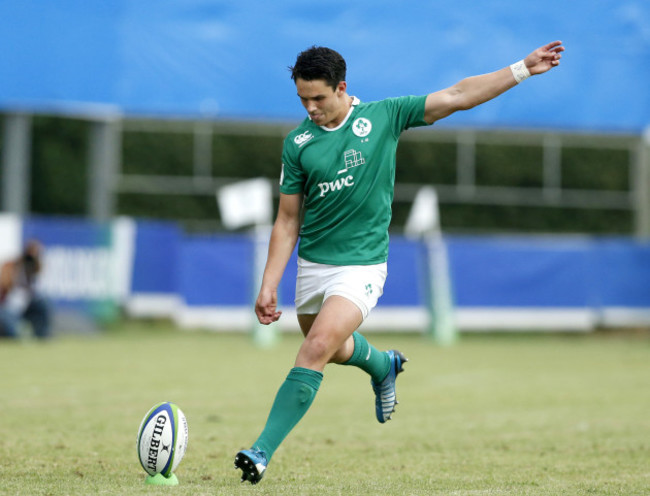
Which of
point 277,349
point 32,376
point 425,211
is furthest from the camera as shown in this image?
point 425,211

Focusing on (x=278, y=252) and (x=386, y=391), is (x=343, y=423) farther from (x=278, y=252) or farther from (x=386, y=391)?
(x=278, y=252)

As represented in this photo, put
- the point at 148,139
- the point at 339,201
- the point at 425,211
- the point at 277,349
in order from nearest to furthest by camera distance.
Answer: the point at 339,201, the point at 277,349, the point at 425,211, the point at 148,139

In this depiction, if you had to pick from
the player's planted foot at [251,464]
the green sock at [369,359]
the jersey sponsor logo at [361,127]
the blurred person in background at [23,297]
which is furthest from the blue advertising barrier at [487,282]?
the player's planted foot at [251,464]

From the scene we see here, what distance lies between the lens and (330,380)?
13.6 metres

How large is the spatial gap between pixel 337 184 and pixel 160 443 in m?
1.76

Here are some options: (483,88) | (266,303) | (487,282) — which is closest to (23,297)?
(487,282)

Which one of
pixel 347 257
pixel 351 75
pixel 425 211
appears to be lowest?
pixel 347 257

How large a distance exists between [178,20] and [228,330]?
245 inches

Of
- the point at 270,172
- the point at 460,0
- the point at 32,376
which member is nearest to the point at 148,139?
the point at 270,172

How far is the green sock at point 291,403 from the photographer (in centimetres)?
594

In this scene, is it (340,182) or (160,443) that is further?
(340,182)

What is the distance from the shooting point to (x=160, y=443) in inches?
234

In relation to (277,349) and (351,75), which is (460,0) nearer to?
(351,75)

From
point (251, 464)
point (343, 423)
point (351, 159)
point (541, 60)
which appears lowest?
point (343, 423)
